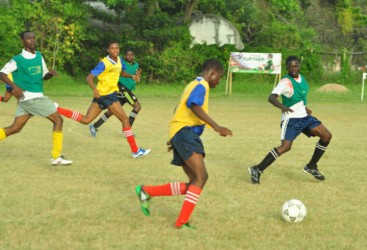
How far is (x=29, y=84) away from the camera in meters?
8.51

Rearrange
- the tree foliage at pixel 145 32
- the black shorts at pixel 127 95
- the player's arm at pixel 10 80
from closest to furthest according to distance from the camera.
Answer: the player's arm at pixel 10 80 < the black shorts at pixel 127 95 < the tree foliage at pixel 145 32

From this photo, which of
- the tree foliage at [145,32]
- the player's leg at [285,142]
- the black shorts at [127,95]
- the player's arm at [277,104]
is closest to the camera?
the player's arm at [277,104]

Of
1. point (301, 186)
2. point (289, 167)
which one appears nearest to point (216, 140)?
point (289, 167)

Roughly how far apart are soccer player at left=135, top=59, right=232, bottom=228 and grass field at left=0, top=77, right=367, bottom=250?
291 millimetres

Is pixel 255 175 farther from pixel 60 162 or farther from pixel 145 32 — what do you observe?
pixel 145 32

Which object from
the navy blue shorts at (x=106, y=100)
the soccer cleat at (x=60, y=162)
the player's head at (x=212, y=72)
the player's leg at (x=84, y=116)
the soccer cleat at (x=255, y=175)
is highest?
the player's head at (x=212, y=72)

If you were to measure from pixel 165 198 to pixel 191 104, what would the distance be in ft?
5.69

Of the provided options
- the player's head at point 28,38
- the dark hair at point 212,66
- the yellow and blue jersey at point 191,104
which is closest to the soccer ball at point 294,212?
the yellow and blue jersey at point 191,104

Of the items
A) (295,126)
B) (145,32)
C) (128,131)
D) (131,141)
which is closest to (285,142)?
(295,126)

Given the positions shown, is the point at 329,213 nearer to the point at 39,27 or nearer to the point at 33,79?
the point at 33,79

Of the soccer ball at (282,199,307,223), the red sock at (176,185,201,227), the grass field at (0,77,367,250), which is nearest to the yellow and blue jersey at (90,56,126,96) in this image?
the grass field at (0,77,367,250)

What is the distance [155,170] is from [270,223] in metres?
3.08

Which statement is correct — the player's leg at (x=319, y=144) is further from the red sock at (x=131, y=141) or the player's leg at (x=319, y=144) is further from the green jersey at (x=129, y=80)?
the green jersey at (x=129, y=80)

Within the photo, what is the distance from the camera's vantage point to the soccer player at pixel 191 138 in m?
5.45
